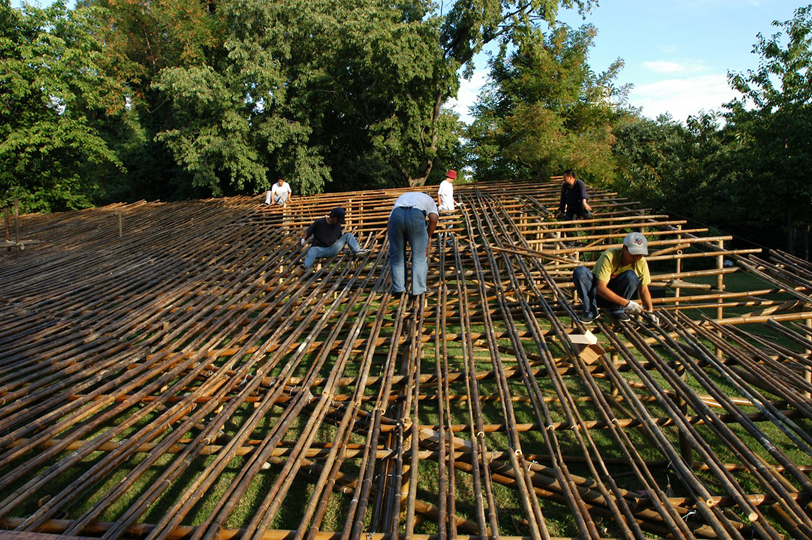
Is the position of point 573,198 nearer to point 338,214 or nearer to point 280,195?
point 338,214

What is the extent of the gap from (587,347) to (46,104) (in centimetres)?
1537

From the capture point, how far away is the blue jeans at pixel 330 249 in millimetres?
6431

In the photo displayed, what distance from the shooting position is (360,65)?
14680 millimetres

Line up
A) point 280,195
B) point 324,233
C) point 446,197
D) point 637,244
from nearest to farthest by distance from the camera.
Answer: point 637,244 < point 324,233 < point 446,197 < point 280,195

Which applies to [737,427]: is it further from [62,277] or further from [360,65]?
[360,65]

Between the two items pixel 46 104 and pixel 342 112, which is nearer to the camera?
pixel 46 104

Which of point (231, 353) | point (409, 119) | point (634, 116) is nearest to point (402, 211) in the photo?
point (231, 353)

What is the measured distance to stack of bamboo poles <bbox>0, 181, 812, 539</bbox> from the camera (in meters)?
2.38

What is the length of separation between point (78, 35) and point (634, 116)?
23596 mm

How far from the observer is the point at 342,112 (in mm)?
16156

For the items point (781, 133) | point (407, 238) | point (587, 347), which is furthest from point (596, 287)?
point (781, 133)

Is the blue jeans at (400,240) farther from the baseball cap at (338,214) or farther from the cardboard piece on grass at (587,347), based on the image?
the cardboard piece on grass at (587,347)

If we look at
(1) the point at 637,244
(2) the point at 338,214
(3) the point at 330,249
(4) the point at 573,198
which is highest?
(4) the point at 573,198

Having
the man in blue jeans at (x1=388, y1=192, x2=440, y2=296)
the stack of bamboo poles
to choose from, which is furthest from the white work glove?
the man in blue jeans at (x1=388, y1=192, x2=440, y2=296)
